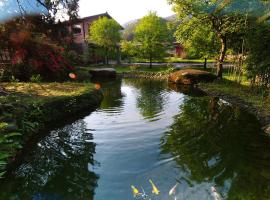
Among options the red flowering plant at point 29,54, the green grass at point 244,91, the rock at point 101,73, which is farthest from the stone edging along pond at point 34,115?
the rock at point 101,73

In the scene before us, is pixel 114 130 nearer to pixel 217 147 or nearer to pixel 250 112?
pixel 217 147

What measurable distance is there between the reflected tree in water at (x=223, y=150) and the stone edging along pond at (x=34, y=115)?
4.78m

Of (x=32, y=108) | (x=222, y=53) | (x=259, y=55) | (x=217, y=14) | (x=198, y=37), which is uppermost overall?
(x=217, y=14)

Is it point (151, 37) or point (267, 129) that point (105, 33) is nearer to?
point (151, 37)

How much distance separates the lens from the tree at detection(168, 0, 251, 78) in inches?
758

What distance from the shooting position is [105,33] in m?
37.5

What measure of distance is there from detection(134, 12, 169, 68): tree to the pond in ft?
71.9

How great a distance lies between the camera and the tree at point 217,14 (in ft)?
63.2

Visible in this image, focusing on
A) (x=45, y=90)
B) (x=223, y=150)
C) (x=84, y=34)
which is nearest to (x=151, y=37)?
(x=84, y=34)

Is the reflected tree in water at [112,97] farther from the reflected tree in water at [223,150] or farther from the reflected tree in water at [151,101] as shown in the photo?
the reflected tree in water at [223,150]

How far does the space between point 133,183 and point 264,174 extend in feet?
11.6

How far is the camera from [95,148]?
9.20 metres

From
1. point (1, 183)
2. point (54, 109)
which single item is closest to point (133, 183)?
point (1, 183)

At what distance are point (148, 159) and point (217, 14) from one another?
15.3m
